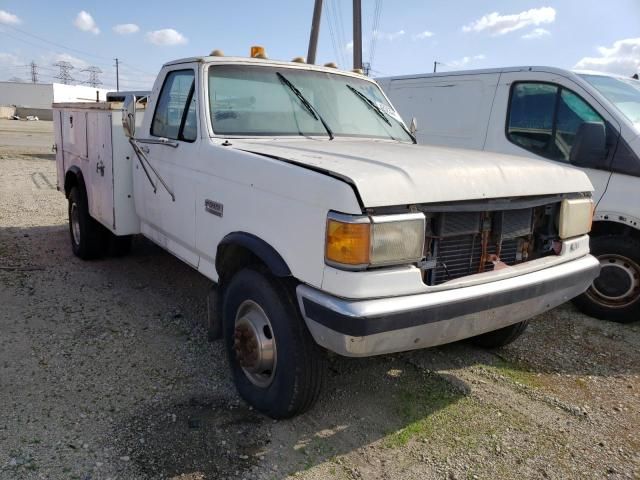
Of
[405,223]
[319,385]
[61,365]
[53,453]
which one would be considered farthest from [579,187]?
[61,365]

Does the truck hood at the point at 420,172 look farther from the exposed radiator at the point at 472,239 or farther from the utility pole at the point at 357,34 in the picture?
the utility pole at the point at 357,34

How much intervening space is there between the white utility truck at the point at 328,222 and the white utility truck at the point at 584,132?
1.44 m

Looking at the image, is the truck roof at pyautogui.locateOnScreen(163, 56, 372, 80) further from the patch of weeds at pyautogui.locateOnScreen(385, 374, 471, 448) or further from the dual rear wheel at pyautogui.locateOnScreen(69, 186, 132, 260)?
the patch of weeds at pyautogui.locateOnScreen(385, 374, 471, 448)

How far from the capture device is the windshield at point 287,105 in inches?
140

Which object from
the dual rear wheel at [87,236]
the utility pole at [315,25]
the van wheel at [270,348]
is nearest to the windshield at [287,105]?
the van wheel at [270,348]

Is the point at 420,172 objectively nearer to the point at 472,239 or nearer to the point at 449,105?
the point at 472,239

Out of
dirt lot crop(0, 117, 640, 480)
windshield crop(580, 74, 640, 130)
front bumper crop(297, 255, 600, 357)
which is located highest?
windshield crop(580, 74, 640, 130)

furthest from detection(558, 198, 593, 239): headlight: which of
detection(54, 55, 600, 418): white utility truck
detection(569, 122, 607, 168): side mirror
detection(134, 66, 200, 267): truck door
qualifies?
detection(134, 66, 200, 267): truck door

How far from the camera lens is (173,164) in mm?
3762

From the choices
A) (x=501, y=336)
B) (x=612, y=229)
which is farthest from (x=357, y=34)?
(x=501, y=336)

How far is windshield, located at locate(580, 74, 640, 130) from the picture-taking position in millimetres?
4641

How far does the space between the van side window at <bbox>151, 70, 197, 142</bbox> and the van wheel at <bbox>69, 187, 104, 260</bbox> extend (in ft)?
6.07

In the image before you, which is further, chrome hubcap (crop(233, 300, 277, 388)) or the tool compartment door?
the tool compartment door

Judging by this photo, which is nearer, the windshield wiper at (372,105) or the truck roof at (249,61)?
the truck roof at (249,61)
